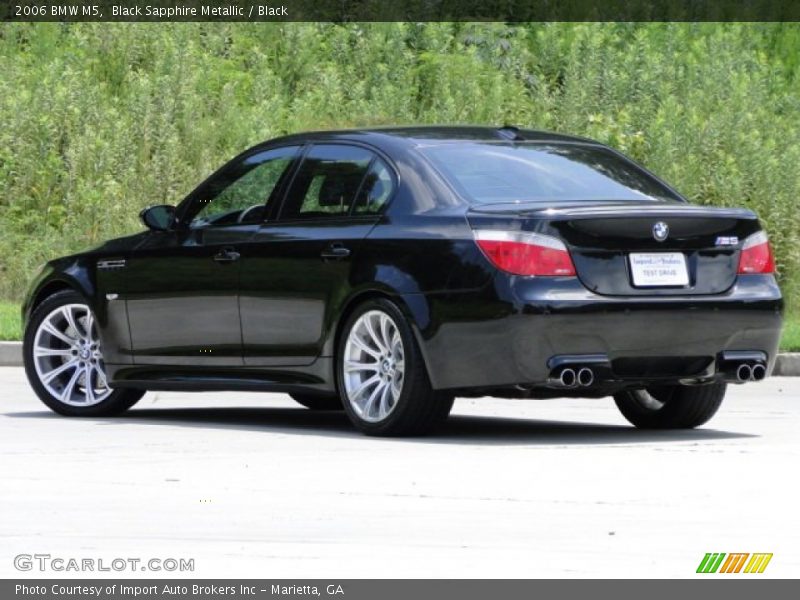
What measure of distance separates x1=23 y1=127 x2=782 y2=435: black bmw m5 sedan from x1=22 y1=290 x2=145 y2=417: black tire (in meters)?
0.01

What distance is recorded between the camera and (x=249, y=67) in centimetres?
2909

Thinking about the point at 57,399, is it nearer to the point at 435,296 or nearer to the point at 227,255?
the point at 227,255

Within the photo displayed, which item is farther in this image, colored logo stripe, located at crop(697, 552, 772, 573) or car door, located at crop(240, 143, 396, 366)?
car door, located at crop(240, 143, 396, 366)

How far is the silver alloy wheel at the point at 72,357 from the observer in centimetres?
1268

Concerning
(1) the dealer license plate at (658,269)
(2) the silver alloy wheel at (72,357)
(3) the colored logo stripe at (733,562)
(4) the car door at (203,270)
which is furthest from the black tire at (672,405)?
(3) the colored logo stripe at (733,562)

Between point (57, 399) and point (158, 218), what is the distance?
1328 millimetres

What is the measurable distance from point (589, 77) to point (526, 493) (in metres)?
18.8

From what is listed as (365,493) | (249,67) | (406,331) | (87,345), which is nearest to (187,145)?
(249,67)

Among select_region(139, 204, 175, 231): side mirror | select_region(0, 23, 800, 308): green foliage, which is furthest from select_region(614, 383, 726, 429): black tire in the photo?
select_region(0, 23, 800, 308): green foliage

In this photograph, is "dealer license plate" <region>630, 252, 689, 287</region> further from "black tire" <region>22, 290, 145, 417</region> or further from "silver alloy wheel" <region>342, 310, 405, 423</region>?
"black tire" <region>22, 290, 145, 417</region>

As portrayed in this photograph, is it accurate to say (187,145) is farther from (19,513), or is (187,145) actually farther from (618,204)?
(19,513)

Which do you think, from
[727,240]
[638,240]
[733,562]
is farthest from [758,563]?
[727,240]

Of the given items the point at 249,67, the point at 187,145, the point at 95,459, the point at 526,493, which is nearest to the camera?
the point at 526,493

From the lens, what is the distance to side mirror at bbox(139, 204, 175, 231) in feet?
40.0
